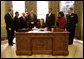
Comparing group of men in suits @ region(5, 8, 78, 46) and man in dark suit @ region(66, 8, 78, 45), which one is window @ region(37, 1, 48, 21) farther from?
man in dark suit @ region(66, 8, 78, 45)

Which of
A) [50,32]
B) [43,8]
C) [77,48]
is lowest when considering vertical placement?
[77,48]

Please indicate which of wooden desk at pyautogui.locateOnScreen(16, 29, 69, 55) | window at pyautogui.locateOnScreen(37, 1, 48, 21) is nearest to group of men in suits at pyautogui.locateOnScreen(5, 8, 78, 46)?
wooden desk at pyautogui.locateOnScreen(16, 29, 69, 55)

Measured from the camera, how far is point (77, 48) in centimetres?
751

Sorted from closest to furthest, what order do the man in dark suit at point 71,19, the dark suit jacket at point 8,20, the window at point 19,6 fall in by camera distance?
the dark suit jacket at point 8,20, the man in dark suit at point 71,19, the window at point 19,6

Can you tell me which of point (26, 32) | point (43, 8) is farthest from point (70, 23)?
point (43, 8)

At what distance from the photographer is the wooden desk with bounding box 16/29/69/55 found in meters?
6.46

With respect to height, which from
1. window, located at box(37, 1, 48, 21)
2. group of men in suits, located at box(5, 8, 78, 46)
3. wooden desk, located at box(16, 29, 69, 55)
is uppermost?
window, located at box(37, 1, 48, 21)

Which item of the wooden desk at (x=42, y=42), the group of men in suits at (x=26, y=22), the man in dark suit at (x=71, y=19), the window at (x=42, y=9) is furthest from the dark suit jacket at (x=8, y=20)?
the window at (x=42, y=9)

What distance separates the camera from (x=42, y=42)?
258 inches

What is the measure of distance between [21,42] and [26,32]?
1.25 feet

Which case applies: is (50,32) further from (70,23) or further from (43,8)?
(43,8)

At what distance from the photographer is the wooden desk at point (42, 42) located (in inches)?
255

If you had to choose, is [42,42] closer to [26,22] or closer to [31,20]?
[26,22]

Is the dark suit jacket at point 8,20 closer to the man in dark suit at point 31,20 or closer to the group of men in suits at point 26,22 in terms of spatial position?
the group of men in suits at point 26,22
